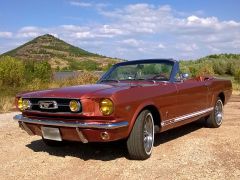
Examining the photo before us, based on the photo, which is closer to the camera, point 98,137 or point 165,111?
point 98,137

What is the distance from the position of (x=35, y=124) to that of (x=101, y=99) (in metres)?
1.22

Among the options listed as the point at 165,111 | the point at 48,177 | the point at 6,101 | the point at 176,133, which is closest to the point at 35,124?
the point at 48,177

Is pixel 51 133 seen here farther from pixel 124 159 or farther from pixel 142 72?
pixel 142 72

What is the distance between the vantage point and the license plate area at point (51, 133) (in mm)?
5742

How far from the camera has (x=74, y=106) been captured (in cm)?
549

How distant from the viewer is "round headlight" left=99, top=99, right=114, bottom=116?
17.6 ft

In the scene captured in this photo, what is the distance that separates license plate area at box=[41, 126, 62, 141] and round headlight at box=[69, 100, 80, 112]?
428 mm

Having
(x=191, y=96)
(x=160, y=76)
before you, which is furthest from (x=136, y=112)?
(x=191, y=96)

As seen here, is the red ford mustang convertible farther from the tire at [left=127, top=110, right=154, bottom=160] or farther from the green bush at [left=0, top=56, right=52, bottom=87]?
the green bush at [left=0, top=56, right=52, bottom=87]

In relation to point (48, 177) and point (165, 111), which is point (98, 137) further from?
point (165, 111)

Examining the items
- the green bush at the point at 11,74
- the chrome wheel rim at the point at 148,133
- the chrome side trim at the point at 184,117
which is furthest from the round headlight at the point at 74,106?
the green bush at the point at 11,74

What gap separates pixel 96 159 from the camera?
20.1ft

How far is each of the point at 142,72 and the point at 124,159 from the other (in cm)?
196

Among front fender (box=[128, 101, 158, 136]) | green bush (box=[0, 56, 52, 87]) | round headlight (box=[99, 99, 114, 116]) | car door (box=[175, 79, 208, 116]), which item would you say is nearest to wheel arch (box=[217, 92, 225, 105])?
car door (box=[175, 79, 208, 116])
